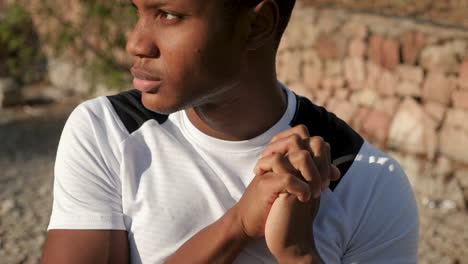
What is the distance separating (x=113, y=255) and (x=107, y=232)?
6cm

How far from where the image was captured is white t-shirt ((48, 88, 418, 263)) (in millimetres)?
1650

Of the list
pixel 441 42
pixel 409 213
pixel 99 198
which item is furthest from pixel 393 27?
pixel 99 198

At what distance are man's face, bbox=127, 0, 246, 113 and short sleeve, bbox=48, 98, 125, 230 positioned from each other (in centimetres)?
21

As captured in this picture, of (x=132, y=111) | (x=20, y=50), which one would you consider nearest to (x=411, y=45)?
(x=132, y=111)

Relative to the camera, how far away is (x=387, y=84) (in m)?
5.96

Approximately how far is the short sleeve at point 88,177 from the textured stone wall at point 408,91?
3.48 metres

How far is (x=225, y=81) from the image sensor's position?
5.32 feet

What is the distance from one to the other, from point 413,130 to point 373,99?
583 millimetres

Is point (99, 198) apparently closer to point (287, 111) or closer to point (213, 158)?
point (213, 158)

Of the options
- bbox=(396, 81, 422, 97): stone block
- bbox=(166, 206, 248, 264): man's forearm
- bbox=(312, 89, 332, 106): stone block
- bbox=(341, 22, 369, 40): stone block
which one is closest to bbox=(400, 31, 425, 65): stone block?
bbox=(396, 81, 422, 97): stone block

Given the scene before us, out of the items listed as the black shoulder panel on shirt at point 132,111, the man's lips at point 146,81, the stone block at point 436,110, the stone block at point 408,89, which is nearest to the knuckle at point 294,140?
the man's lips at point 146,81

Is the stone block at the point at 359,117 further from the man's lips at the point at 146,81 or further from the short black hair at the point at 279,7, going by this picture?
the man's lips at the point at 146,81

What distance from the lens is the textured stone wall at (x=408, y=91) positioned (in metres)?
5.27

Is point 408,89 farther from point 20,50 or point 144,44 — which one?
point 20,50
